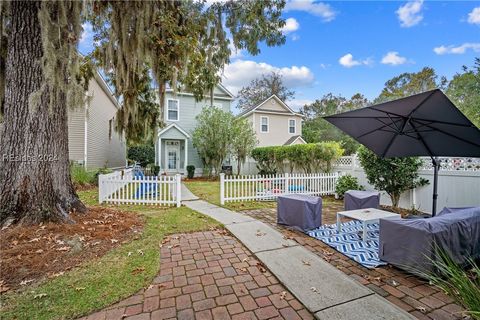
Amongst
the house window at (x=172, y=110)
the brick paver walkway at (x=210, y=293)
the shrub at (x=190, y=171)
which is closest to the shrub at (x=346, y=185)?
the brick paver walkway at (x=210, y=293)

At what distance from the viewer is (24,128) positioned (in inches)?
162

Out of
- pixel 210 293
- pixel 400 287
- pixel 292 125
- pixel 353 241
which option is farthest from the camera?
pixel 292 125

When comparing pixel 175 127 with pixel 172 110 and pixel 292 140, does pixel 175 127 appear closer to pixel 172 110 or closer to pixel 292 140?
pixel 172 110

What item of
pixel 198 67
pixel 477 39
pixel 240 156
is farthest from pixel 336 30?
pixel 240 156

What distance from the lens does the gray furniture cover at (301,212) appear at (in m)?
4.80

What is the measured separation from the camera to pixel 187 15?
509cm

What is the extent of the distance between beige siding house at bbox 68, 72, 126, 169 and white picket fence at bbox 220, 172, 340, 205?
4606 millimetres

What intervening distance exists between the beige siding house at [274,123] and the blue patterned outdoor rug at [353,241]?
14.0 m

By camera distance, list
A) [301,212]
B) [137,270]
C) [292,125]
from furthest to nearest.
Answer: [292,125], [301,212], [137,270]

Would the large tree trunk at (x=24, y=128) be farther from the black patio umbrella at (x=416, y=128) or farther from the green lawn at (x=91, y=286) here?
the black patio umbrella at (x=416, y=128)

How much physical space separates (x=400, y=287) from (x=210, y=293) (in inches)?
87.2

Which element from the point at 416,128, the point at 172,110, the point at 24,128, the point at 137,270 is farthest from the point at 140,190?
the point at 172,110

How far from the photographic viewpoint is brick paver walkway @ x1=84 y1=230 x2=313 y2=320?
7.39 feet

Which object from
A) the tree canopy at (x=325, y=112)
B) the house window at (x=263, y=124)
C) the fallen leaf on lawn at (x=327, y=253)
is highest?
the tree canopy at (x=325, y=112)
